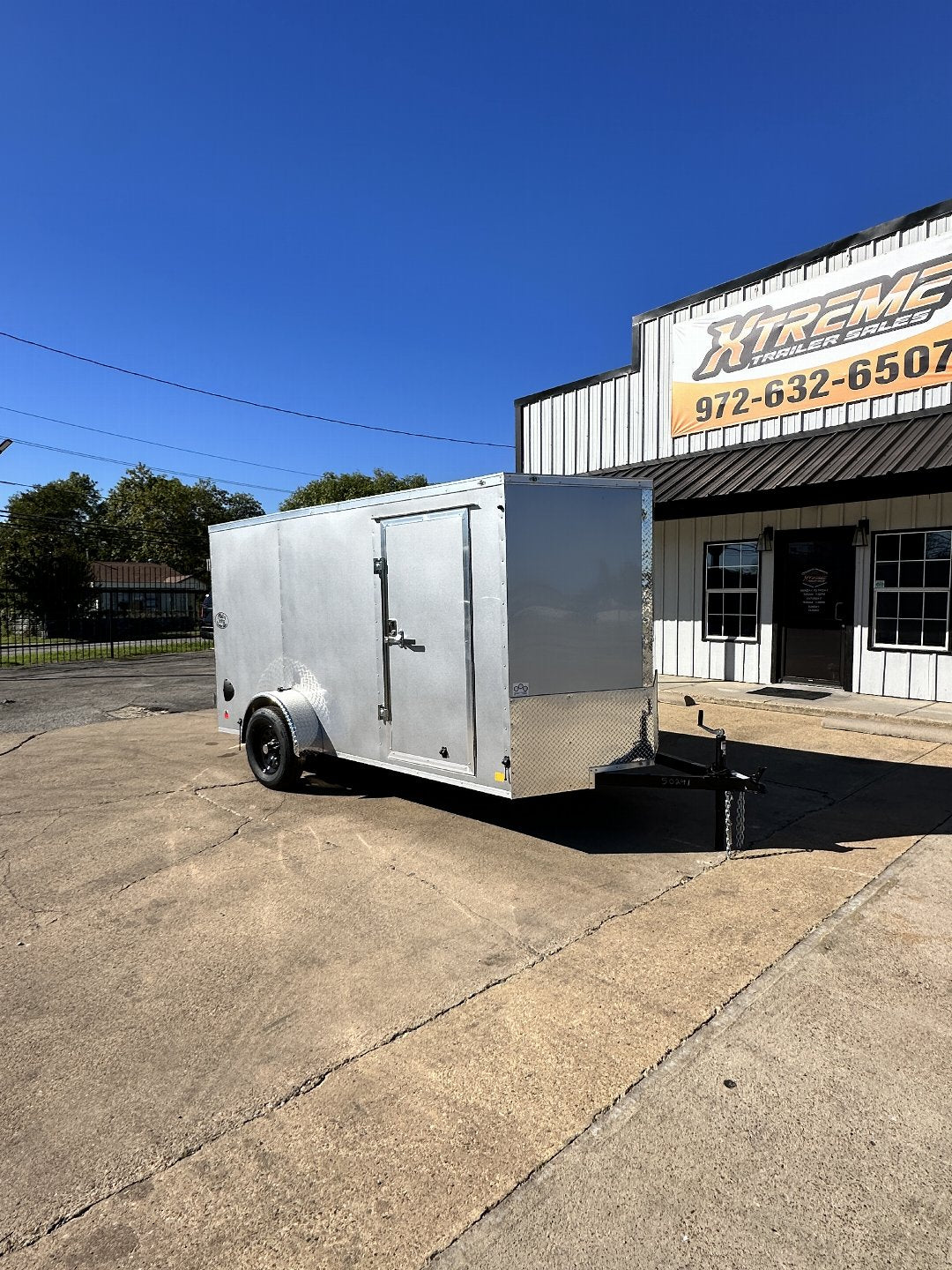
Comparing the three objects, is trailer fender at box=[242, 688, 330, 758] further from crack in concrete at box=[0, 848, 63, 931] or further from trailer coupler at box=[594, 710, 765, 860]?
trailer coupler at box=[594, 710, 765, 860]

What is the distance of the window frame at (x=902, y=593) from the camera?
32.7ft

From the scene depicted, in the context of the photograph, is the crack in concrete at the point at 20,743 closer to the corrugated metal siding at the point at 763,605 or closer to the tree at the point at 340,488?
the corrugated metal siding at the point at 763,605

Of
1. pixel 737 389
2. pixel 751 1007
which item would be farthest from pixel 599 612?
pixel 737 389

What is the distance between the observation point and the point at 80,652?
2475 cm

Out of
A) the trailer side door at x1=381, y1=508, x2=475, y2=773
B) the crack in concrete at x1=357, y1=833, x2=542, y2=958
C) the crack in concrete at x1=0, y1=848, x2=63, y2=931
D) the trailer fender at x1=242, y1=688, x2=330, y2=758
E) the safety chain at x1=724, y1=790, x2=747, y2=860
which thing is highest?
the trailer side door at x1=381, y1=508, x2=475, y2=773

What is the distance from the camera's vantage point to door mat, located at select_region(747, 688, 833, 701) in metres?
10.7

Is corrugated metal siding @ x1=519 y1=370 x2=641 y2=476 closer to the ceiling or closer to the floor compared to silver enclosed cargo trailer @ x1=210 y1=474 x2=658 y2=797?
closer to the ceiling

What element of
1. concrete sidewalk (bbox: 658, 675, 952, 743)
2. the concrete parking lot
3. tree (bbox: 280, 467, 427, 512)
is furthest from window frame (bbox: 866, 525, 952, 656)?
tree (bbox: 280, 467, 427, 512)

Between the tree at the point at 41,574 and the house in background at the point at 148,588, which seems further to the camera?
the house in background at the point at 148,588

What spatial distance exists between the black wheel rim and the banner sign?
9.42 m

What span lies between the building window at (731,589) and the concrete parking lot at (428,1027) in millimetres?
6351

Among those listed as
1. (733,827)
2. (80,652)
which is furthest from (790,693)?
(80,652)

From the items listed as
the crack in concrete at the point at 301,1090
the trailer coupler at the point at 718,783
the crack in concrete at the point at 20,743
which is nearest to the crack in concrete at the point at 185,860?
the crack in concrete at the point at 301,1090

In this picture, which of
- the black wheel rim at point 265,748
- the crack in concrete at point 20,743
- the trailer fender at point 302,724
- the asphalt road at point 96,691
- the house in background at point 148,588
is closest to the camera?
the trailer fender at point 302,724
